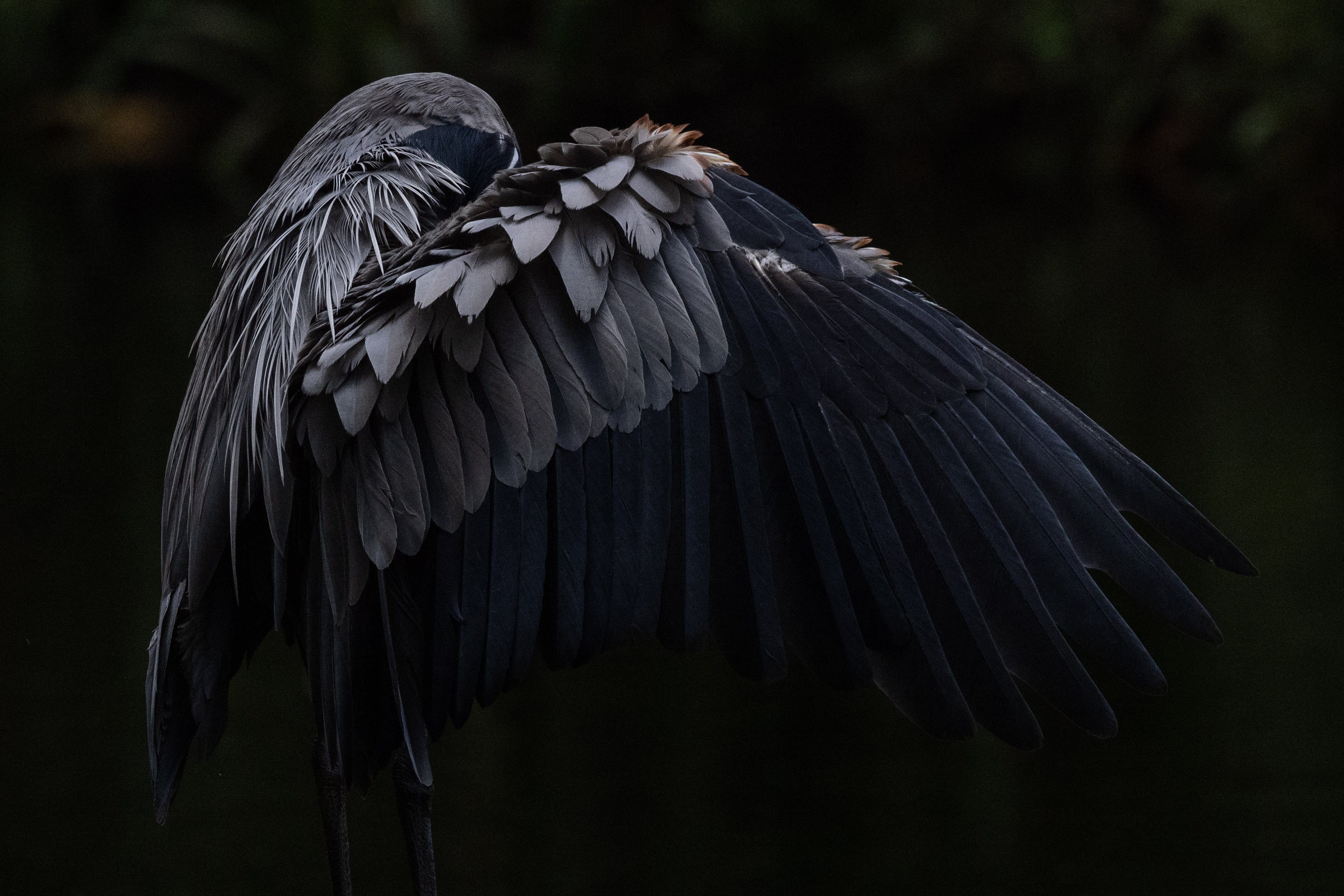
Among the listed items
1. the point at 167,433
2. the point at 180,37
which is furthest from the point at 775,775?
the point at 180,37

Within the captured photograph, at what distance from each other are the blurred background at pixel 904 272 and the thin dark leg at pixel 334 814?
30.7 inches

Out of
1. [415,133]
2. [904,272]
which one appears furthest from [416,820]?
[904,272]

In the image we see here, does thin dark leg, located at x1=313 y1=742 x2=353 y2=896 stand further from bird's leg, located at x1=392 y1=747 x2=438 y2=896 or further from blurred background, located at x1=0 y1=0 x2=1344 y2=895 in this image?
blurred background, located at x1=0 y1=0 x2=1344 y2=895

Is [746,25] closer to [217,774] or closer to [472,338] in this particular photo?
[217,774]

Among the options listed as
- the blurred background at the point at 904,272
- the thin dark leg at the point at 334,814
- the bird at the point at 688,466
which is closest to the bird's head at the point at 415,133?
the bird at the point at 688,466

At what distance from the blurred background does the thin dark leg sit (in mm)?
780

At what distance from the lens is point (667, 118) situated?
1808 centimetres

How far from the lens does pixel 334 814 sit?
348 cm

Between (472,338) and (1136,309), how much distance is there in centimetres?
889

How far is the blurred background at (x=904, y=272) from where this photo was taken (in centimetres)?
447

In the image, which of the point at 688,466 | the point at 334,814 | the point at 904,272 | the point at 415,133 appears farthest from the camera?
the point at 904,272

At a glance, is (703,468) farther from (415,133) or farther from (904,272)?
(904,272)

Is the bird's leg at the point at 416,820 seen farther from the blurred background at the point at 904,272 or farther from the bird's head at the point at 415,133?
the bird's head at the point at 415,133

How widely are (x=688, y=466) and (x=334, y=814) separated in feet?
3.43
